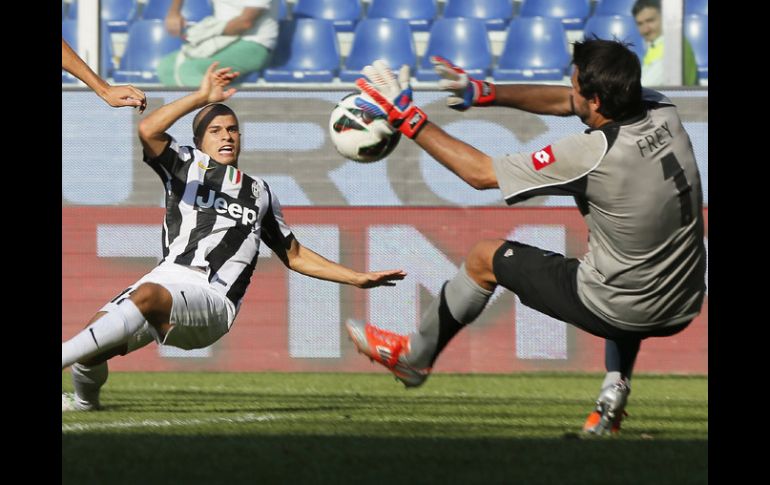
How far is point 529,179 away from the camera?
5.39 metres

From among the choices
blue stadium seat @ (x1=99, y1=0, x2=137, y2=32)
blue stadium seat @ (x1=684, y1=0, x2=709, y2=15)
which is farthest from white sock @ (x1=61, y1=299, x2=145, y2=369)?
blue stadium seat @ (x1=684, y1=0, x2=709, y2=15)

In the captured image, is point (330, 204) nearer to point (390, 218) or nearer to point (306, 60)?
point (390, 218)

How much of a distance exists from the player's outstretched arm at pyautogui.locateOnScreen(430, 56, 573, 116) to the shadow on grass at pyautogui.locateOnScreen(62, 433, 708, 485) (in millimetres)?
1551

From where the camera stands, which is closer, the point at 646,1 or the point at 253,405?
the point at 253,405

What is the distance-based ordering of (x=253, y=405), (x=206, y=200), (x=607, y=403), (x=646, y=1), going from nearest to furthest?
1. (x=607, y=403)
2. (x=206, y=200)
3. (x=253, y=405)
4. (x=646, y=1)

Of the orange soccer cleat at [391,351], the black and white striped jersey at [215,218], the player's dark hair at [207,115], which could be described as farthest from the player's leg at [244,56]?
the orange soccer cleat at [391,351]

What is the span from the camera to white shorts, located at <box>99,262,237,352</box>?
6508 mm

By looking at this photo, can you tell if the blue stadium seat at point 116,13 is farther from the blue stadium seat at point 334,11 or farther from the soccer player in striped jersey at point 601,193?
the soccer player in striped jersey at point 601,193

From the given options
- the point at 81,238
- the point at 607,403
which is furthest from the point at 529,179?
the point at 81,238

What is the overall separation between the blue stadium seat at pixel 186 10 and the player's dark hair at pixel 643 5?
16.5ft

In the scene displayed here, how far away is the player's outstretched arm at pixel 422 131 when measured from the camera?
5352 mm

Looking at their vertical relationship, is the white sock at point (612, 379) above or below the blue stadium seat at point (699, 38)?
below

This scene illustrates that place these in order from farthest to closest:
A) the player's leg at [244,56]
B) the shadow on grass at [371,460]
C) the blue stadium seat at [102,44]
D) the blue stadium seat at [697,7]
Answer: the blue stadium seat at [697,7] < the blue stadium seat at [102,44] < the player's leg at [244,56] < the shadow on grass at [371,460]
